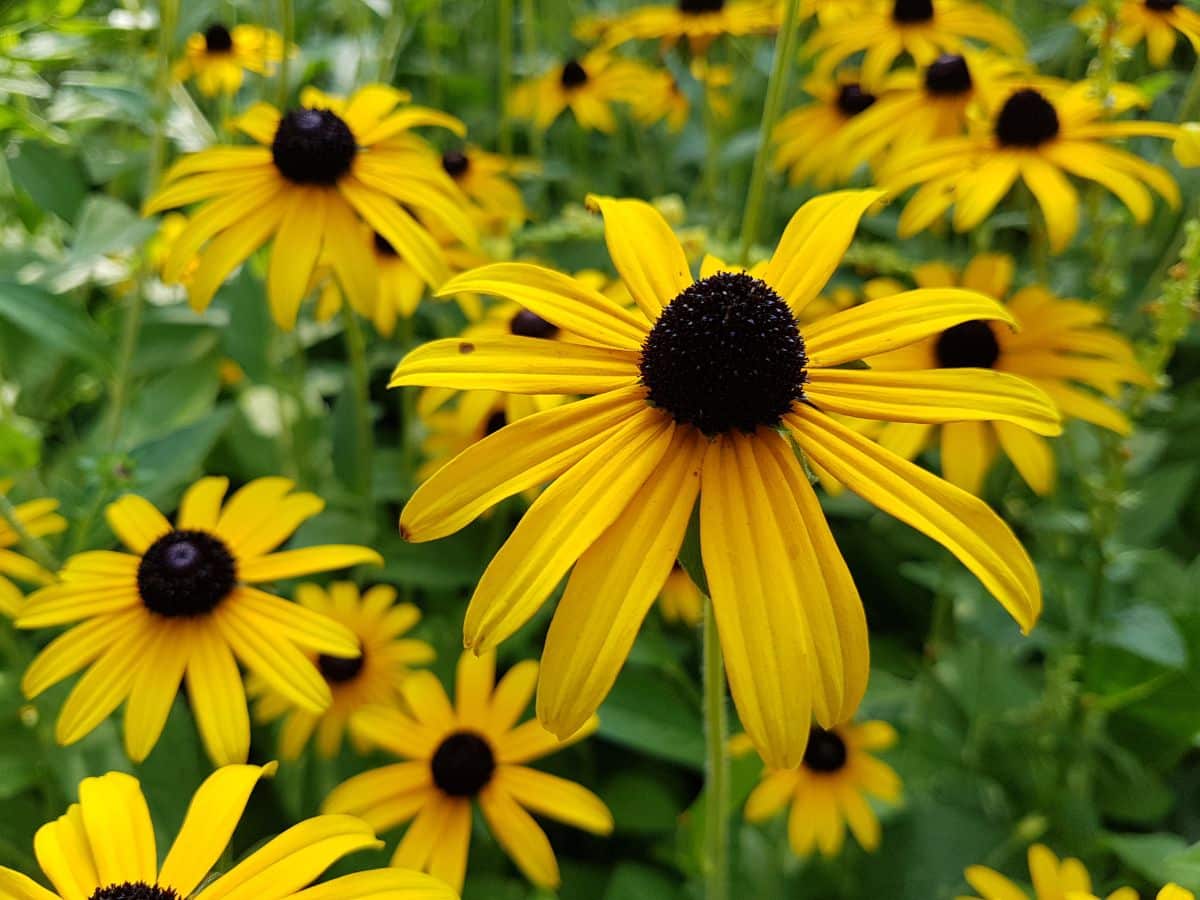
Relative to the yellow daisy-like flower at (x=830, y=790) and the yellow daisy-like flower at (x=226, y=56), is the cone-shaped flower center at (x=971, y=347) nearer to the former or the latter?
the yellow daisy-like flower at (x=830, y=790)

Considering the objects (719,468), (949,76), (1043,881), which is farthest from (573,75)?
(1043,881)

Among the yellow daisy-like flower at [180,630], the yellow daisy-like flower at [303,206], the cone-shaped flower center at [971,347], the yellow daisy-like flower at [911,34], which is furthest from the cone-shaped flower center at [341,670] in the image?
the yellow daisy-like flower at [911,34]

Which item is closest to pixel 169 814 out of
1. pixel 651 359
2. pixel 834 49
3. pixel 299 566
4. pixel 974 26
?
pixel 299 566

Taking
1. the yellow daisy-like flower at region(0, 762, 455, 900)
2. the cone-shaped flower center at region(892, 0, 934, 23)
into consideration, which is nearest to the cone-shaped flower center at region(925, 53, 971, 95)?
the cone-shaped flower center at region(892, 0, 934, 23)

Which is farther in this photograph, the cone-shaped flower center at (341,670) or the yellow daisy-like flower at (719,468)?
the cone-shaped flower center at (341,670)

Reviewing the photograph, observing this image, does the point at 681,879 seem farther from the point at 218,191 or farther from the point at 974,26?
the point at 974,26

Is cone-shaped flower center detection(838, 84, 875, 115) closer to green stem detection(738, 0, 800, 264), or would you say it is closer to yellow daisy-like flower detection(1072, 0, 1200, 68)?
yellow daisy-like flower detection(1072, 0, 1200, 68)
